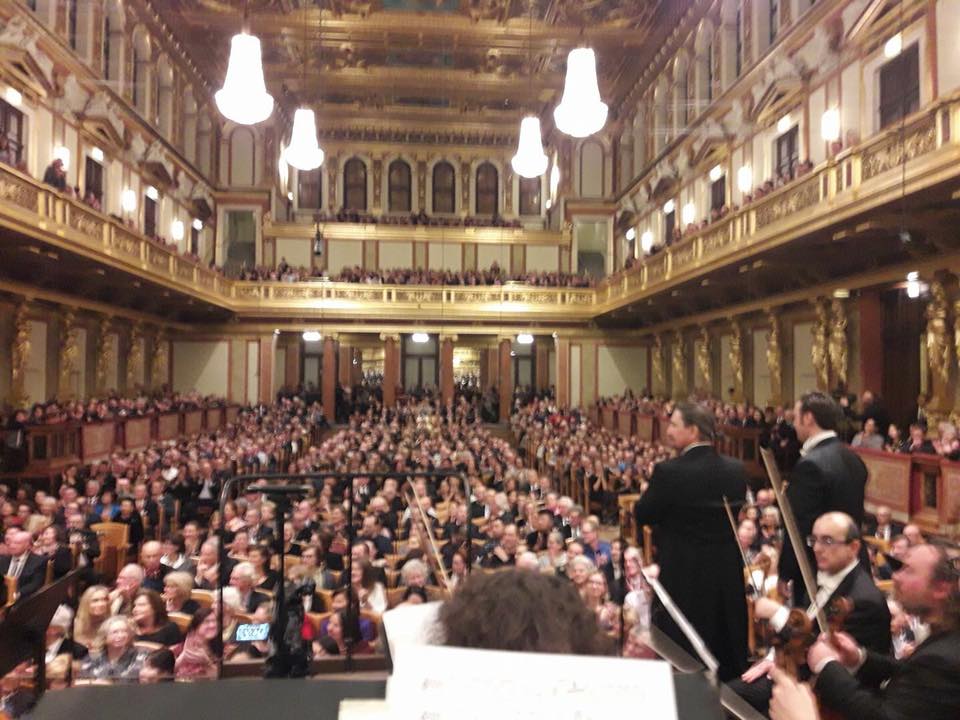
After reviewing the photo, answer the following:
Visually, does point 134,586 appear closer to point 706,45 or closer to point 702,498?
point 702,498

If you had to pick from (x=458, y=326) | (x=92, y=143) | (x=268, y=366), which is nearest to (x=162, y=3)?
(x=92, y=143)

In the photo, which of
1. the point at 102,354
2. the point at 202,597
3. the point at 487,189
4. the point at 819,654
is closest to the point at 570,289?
the point at 487,189

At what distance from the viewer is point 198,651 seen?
176 inches

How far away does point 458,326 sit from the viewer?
25000 millimetres

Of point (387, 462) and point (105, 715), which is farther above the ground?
point (105, 715)

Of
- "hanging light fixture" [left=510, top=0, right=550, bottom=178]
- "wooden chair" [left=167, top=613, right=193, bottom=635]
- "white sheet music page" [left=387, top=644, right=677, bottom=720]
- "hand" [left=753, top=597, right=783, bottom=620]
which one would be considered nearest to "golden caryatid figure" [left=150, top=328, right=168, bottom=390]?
"hanging light fixture" [left=510, top=0, right=550, bottom=178]

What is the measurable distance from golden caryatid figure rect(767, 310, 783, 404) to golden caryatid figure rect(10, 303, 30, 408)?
16.4 m

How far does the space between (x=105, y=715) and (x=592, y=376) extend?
25180 millimetres

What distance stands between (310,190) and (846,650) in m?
31.4

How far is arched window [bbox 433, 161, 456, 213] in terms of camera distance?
106 feet

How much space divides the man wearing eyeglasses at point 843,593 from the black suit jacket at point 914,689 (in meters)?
0.39

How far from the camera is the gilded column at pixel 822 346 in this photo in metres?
13.9

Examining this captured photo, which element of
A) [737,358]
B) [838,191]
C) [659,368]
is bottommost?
[659,368]

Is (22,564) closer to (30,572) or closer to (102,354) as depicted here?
(30,572)
